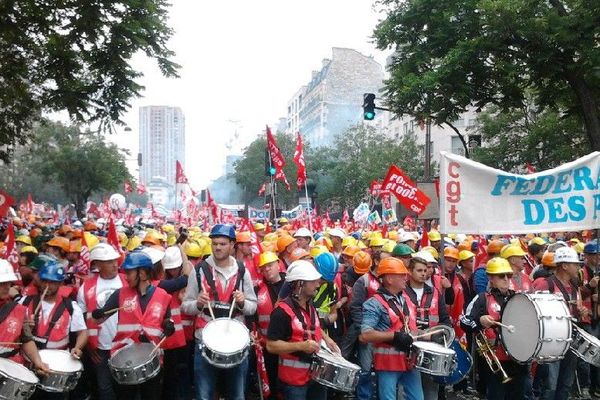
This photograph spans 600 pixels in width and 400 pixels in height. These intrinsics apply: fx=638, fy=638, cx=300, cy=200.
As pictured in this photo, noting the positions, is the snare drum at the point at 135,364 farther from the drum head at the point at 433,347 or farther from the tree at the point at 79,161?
the tree at the point at 79,161

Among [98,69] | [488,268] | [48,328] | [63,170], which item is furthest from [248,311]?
[63,170]

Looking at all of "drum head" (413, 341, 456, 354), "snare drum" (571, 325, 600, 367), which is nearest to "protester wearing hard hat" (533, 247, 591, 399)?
"snare drum" (571, 325, 600, 367)

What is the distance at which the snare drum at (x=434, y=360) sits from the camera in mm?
5504

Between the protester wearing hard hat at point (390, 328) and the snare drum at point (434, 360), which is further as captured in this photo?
the protester wearing hard hat at point (390, 328)

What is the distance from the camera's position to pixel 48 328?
19.3ft

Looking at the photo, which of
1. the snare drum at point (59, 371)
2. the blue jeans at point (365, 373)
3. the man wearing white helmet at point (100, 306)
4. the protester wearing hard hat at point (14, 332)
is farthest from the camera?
the blue jeans at point (365, 373)

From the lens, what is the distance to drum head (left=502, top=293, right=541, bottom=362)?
18.9 feet

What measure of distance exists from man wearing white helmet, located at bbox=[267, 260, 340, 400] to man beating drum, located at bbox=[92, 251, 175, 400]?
1.11 m

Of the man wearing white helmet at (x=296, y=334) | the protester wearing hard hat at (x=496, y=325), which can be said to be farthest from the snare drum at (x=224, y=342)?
the protester wearing hard hat at (x=496, y=325)

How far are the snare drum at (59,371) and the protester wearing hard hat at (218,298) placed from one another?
106 cm

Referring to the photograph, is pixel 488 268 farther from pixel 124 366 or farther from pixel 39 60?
pixel 39 60

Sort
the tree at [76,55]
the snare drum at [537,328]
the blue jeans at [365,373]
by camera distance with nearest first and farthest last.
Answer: the snare drum at [537,328], the blue jeans at [365,373], the tree at [76,55]

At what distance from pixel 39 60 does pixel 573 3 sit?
12725 mm

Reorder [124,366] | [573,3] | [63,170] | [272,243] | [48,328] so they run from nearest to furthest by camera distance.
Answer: [124,366], [48,328], [272,243], [573,3], [63,170]
